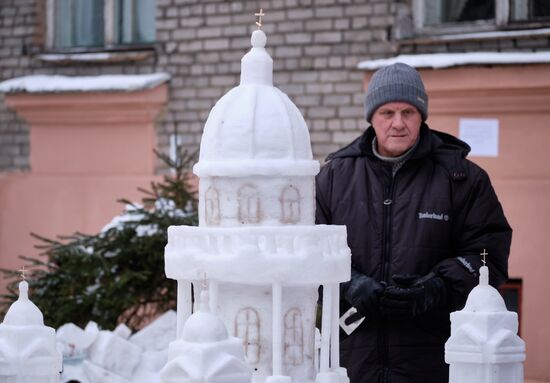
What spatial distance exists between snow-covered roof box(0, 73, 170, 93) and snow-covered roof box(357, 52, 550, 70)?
212cm

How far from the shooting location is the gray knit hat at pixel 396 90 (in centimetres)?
496

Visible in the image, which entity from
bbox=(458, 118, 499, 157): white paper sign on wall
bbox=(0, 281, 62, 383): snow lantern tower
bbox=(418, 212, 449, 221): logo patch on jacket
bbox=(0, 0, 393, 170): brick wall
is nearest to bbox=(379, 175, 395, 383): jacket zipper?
bbox=(418, 212, 449, 221): logo patch on jacket

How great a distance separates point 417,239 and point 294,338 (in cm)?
98

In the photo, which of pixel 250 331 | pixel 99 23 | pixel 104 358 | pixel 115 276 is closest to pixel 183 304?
pixel 250 331

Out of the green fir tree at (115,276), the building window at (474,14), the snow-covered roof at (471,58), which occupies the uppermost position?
the building window at (474,14)

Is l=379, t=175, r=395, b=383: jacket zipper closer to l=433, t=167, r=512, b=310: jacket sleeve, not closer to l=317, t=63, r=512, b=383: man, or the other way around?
l=317, t=63, r=512, b=383: man

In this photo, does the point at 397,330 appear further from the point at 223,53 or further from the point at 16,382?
the point at 223,53

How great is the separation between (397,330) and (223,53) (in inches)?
235

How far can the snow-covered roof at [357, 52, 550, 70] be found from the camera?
907 centimetres

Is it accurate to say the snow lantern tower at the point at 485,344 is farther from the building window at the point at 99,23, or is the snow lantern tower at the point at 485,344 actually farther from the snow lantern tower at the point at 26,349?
the building window at the point at 99,23

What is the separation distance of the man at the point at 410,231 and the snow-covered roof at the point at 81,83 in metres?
5.81

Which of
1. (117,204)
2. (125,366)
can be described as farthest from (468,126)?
(125,366)

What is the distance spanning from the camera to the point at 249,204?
3980mm

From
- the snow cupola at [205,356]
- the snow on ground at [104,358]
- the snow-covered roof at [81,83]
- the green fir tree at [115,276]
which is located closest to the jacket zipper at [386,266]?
the snow cupola at [205,356]
